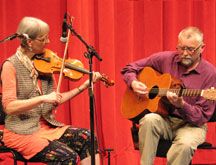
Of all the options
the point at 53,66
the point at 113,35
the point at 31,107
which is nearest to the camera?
the point at 31,107

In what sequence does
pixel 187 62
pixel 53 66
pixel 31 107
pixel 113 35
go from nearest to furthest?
pixel 31 107 < pixel 53 66 < pixel 187 62 < pixel 113 35

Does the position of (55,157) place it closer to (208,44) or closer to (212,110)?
(212,110)

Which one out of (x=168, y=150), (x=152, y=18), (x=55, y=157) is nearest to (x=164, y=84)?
(x=168, y=150)

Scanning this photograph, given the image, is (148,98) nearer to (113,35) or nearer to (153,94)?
(153,94)

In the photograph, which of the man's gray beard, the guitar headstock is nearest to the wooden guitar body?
the man's gray beard

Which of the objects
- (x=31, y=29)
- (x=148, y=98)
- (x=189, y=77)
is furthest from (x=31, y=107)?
(x=189, y=77)

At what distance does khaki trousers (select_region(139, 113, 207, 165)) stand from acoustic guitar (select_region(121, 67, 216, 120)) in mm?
81

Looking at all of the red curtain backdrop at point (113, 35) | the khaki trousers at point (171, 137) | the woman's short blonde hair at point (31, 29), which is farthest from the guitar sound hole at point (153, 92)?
the red curtain backdrop at point (113, 35)

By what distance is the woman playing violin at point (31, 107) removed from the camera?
9.00ft

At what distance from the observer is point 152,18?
14.3 ft

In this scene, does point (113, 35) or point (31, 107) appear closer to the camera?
point (31, 107)

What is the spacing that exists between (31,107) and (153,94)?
3.06ft

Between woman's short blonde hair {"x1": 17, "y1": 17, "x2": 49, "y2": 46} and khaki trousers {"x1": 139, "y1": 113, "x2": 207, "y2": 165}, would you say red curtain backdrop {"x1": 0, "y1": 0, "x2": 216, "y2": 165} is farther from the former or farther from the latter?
woman's short blonde hair {"x1": 17, "y1": 17, "x2": 49, "y2": 46}

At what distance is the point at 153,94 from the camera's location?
3.25 m
